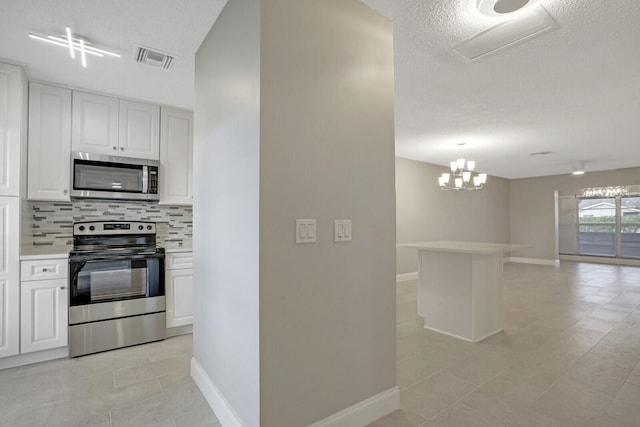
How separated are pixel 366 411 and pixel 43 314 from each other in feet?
9.03

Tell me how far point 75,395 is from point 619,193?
36.8ft

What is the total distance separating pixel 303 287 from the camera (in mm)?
1661

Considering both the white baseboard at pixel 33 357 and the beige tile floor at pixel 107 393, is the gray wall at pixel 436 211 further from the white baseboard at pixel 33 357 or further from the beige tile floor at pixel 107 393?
the white baseboard at pixel 33 357

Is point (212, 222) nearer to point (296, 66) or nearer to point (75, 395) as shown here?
point (296, 66)

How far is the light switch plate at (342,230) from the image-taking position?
5.87 ft

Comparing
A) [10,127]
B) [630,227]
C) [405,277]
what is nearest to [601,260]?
[630,227]

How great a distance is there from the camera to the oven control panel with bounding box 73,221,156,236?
312 cm

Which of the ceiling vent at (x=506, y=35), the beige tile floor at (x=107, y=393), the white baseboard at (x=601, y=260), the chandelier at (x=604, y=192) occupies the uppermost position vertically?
the ceiling vent at (x=506, y=35)

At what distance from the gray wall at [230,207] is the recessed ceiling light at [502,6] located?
133cm

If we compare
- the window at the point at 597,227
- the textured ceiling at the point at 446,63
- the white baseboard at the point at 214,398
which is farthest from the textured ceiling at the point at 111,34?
the window at the point at 597,227

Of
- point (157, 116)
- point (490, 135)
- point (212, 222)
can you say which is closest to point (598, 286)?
point (490, 135)

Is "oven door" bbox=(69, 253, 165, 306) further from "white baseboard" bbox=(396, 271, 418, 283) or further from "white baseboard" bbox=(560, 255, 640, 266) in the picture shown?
"white baseboard" bbox=(560, 255, 640, 266)

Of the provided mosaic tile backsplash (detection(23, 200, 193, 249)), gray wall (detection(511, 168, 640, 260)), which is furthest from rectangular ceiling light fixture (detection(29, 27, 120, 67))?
gray wall (detection(511, 168, 640, 260))

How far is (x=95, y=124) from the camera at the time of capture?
3.19 metres
